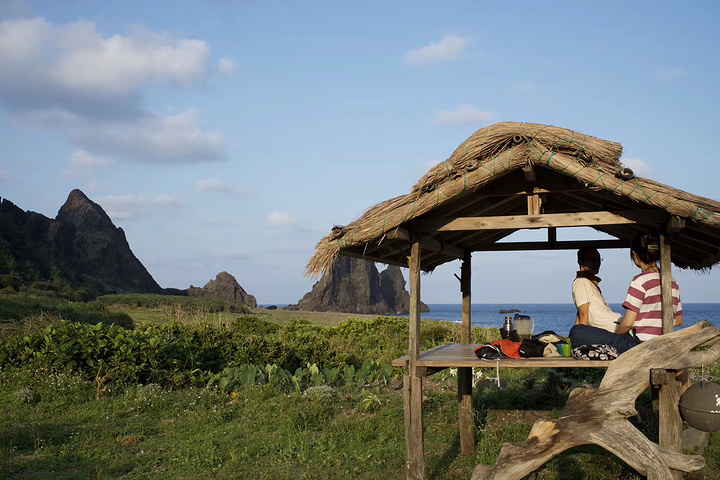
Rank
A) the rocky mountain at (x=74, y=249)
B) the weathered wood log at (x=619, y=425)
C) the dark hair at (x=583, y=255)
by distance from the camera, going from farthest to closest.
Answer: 1. the rocky mountain at (x=74, y=249)
2. the dark hair at (x=583, y=255)
3. the weathered wood log at (x=619, y=425)

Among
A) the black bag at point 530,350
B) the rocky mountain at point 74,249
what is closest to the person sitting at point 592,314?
the black bag at point 530,350

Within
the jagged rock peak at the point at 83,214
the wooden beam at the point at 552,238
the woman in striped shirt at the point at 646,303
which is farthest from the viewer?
the jagged rock peak at the point at 83,214

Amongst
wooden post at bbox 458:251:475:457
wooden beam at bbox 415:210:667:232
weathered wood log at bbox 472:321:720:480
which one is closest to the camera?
weathered wood log at bbox 472:321:720:480

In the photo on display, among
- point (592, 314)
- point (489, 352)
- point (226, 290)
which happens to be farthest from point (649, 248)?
point (226, 290)

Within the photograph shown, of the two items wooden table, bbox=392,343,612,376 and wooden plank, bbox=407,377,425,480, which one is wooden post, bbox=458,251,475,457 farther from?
wooden plank, bbox=407,377,425,480

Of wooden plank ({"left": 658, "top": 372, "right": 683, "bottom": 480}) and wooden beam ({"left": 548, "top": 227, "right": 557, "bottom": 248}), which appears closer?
wooden plank ({"left": 658, "top": 372, "right": 683, "bottom": 480})

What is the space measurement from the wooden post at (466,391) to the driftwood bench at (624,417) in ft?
5.50

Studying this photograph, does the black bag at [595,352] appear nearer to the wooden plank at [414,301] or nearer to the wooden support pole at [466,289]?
the wooden plank at [414,301]

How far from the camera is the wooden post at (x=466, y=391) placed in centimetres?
675

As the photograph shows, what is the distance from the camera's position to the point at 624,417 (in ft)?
15.2

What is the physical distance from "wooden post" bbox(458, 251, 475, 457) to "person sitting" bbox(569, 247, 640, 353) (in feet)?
5.18

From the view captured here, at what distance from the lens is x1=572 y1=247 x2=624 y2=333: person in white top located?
5.83 m

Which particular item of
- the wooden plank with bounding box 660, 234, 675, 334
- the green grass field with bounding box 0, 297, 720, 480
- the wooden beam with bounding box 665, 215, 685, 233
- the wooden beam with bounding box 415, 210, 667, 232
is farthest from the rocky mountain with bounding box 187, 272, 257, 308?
the wooden beam with bounding box 665, 215, 685, 233

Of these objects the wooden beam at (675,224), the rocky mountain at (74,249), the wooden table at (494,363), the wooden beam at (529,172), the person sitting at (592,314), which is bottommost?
the wooden table at (494,363)
